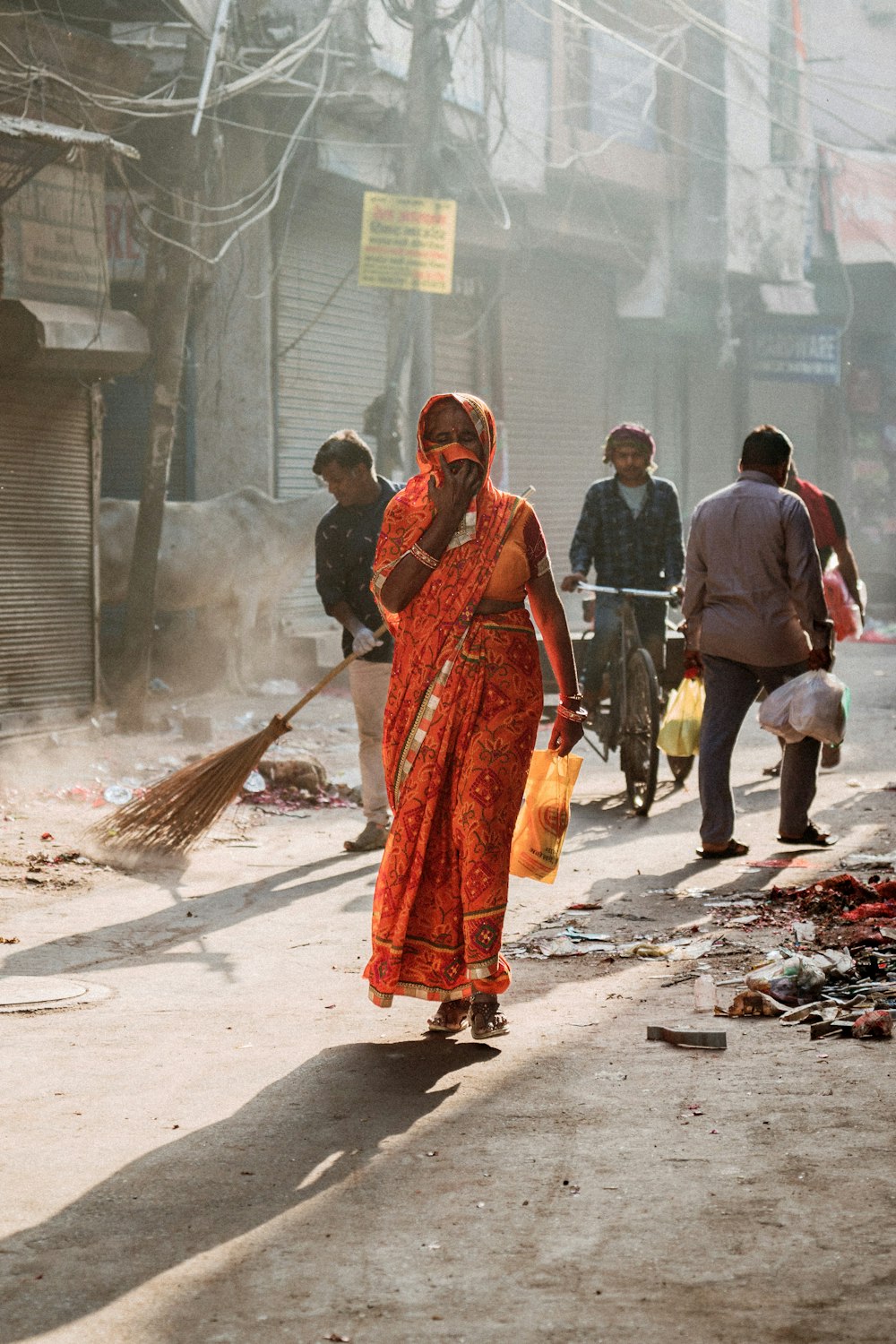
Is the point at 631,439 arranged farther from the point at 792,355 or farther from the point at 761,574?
the point at 792,355

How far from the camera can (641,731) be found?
7.93m

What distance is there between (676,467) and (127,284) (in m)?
13.1

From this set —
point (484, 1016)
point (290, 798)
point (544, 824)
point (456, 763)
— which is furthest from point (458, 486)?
point (290, 798)

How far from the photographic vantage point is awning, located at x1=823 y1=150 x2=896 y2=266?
24.9 m

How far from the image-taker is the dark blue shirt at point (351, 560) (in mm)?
7094

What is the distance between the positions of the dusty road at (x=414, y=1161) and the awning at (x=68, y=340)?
485 cm

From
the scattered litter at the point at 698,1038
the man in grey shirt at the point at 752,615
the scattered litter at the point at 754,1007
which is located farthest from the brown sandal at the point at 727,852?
the scattered litter at the point at 698,1038

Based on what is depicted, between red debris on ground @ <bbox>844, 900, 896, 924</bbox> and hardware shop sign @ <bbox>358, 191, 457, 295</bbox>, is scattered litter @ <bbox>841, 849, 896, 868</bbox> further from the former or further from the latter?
hardware shop sign @ <bbox>358, 191, 457, 295</bbox>

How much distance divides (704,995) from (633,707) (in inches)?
135

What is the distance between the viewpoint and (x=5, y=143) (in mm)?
9555

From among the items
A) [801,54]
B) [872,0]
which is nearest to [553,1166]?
[801,54]

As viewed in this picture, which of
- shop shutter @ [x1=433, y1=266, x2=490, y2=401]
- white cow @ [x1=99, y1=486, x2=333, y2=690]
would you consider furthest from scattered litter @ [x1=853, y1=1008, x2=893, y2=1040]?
shop shutter @ [x1=433, y1=266, x2=490, y2=401]

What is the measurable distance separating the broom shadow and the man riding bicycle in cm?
186

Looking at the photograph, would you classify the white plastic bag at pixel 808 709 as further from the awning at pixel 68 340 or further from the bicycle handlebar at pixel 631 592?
the awning at pixel 68 340
